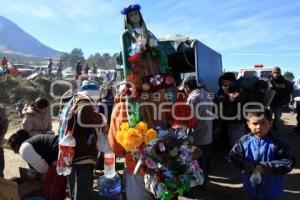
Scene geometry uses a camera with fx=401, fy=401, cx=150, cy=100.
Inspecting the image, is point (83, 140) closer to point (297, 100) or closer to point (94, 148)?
point (94, 148)

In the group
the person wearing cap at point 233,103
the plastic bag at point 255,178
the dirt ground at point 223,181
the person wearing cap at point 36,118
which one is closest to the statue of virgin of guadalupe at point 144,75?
the plastic bag at point 255,178

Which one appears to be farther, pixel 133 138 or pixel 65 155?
pixel 65 155

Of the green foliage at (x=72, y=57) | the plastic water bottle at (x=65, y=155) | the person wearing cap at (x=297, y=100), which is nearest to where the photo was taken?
the plastic water bottle at (x=65, y=155)

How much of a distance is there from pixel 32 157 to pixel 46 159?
0.17m

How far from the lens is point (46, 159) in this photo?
480 cm

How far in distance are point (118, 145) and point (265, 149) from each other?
148 cm

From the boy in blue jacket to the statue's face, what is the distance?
148 centimetres

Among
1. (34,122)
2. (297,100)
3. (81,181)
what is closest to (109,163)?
(81,181)

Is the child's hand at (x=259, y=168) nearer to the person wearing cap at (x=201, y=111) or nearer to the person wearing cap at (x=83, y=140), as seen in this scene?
the person wearing cap at (x=83, y=140)

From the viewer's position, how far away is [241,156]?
4066 millimetres

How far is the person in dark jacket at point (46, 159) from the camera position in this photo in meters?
4.73

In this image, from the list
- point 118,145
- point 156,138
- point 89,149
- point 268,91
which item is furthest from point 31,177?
point 268,91

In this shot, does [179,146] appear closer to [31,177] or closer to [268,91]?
[31,177]

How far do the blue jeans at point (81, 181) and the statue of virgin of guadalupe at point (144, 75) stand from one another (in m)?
1.37
